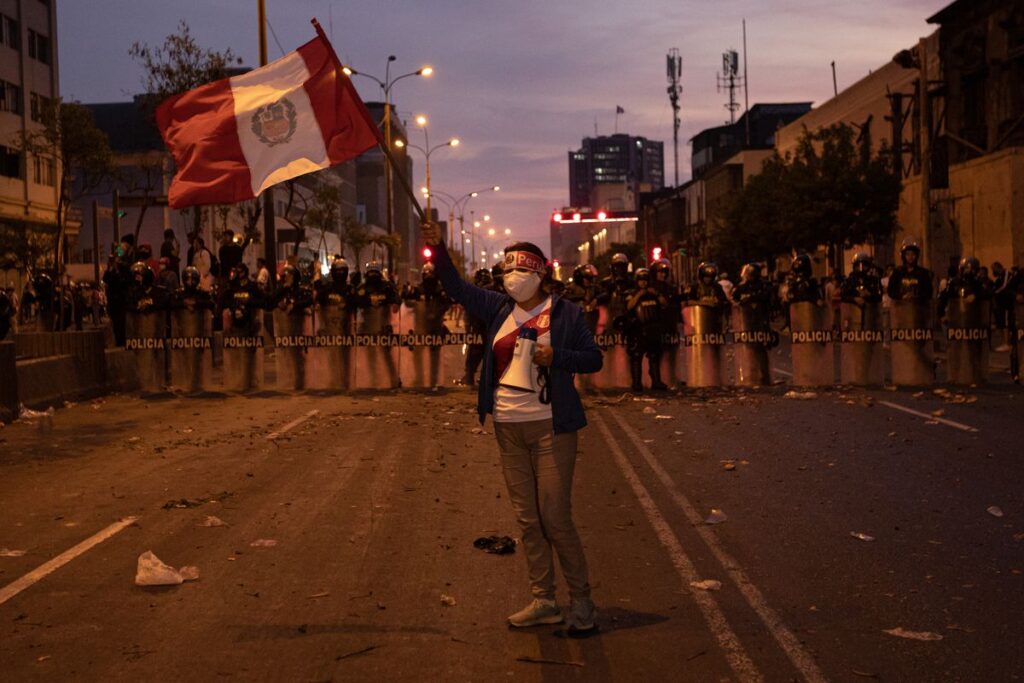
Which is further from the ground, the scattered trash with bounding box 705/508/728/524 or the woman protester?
the woman protester

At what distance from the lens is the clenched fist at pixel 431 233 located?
697cm

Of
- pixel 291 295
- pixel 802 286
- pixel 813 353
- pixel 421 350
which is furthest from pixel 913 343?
pixel 291 295

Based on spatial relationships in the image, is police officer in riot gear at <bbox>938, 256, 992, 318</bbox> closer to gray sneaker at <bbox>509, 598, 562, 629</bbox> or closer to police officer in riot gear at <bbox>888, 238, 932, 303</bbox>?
police officer in riot gear at <bbox>888, 238, 932, 303</bbox>

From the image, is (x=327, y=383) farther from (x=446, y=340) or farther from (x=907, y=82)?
(x=907, y=82)

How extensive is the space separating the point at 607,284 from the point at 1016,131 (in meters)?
29.3

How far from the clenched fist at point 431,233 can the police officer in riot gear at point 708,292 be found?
1460cm

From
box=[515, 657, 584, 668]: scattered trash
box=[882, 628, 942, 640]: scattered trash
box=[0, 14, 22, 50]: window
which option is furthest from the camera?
box=[0, 14, 22, 50]: window

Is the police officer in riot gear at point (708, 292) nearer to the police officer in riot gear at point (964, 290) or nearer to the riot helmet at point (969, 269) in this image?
the police officer in riot gear at point (964, 290)

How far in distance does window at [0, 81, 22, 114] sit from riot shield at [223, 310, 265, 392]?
1581 inches

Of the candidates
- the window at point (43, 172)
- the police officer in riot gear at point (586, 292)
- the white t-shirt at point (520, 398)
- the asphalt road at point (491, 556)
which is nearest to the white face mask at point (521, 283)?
the white t-shirt at point (520, 398)

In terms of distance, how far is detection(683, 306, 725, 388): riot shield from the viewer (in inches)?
829

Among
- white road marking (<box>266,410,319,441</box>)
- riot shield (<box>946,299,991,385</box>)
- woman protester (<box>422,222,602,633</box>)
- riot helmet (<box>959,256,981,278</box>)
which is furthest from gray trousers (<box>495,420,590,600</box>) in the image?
riot helmet (<box>959,256,981,278</box>)

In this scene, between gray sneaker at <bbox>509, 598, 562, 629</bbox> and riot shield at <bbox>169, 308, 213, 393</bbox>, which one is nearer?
gray sneaker at <bbox>509, 598, 562, 629</bbox>

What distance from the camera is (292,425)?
1605cm
